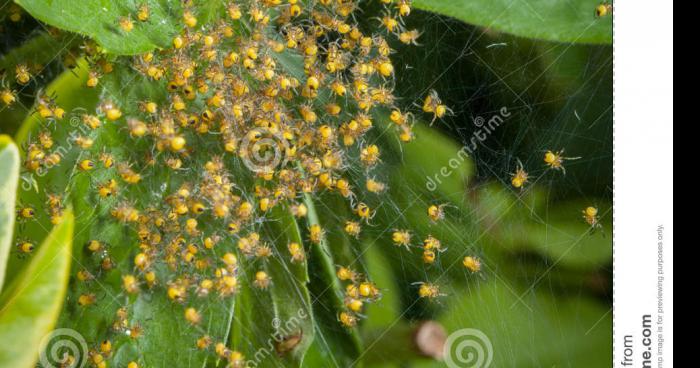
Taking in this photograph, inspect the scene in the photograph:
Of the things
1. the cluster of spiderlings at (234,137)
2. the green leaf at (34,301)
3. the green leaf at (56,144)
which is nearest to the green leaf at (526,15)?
the cluster of spiderlings at (234,137)

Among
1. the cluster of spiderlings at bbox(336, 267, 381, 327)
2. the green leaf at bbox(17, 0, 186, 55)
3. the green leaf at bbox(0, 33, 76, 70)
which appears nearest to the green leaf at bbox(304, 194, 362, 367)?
the cluster of spiderlings at bbox(336, 267, 381, 327)

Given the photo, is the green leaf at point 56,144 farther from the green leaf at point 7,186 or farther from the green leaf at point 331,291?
the green leaf at point 331,291

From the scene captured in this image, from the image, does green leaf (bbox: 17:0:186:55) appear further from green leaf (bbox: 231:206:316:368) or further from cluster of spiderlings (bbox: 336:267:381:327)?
cluster of spiderlings (bbox: 336:267:381:327)

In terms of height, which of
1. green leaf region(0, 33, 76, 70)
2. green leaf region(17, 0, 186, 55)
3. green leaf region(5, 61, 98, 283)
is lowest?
green leaf region(5, 61, 98, 283)

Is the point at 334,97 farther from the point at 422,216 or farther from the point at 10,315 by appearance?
the point at 10,315

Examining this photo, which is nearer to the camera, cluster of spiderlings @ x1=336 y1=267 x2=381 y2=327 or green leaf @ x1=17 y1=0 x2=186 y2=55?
green leaf @ x1=17 y1=0 x2=186 y2=55
